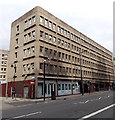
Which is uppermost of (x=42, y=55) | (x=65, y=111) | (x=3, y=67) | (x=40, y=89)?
(x=42, y=55)

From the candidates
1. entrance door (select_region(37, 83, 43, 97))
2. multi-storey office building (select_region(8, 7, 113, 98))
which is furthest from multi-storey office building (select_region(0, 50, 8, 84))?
entrance door (select_region(37, 83, 43, 97))

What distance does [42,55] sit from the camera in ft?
103

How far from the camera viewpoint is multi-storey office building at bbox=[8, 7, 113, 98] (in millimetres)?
30844

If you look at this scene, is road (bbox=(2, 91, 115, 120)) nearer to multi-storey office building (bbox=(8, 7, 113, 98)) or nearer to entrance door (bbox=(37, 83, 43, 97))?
multi-storey office building (bbox=(8, 7, 113, 98))

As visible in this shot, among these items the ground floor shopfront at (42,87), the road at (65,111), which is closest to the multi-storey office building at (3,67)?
the ground floor shopfront at (42,87)

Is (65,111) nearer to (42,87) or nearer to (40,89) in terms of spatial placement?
(40,89)

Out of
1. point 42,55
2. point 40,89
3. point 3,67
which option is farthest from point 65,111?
point 3,67

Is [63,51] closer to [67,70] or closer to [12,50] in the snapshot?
[67,70]

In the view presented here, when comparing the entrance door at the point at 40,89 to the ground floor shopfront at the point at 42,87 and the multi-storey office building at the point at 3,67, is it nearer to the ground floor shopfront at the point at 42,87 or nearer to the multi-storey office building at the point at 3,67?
the ground floor shopfront at the point at 42,87

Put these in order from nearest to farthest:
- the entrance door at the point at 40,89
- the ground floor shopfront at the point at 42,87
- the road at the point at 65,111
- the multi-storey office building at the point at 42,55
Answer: the road at the point at 65,111
the ground floor shopfront at the point at 42,87
the entrance door at the point at 40,89
the multi-storey office building at the point at 42,55

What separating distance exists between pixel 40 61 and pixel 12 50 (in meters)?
12.4

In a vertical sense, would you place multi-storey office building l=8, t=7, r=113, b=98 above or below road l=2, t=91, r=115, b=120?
above

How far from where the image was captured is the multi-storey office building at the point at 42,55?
3084 centimetres

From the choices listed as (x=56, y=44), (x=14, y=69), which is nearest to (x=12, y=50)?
(x=14, y=69)
